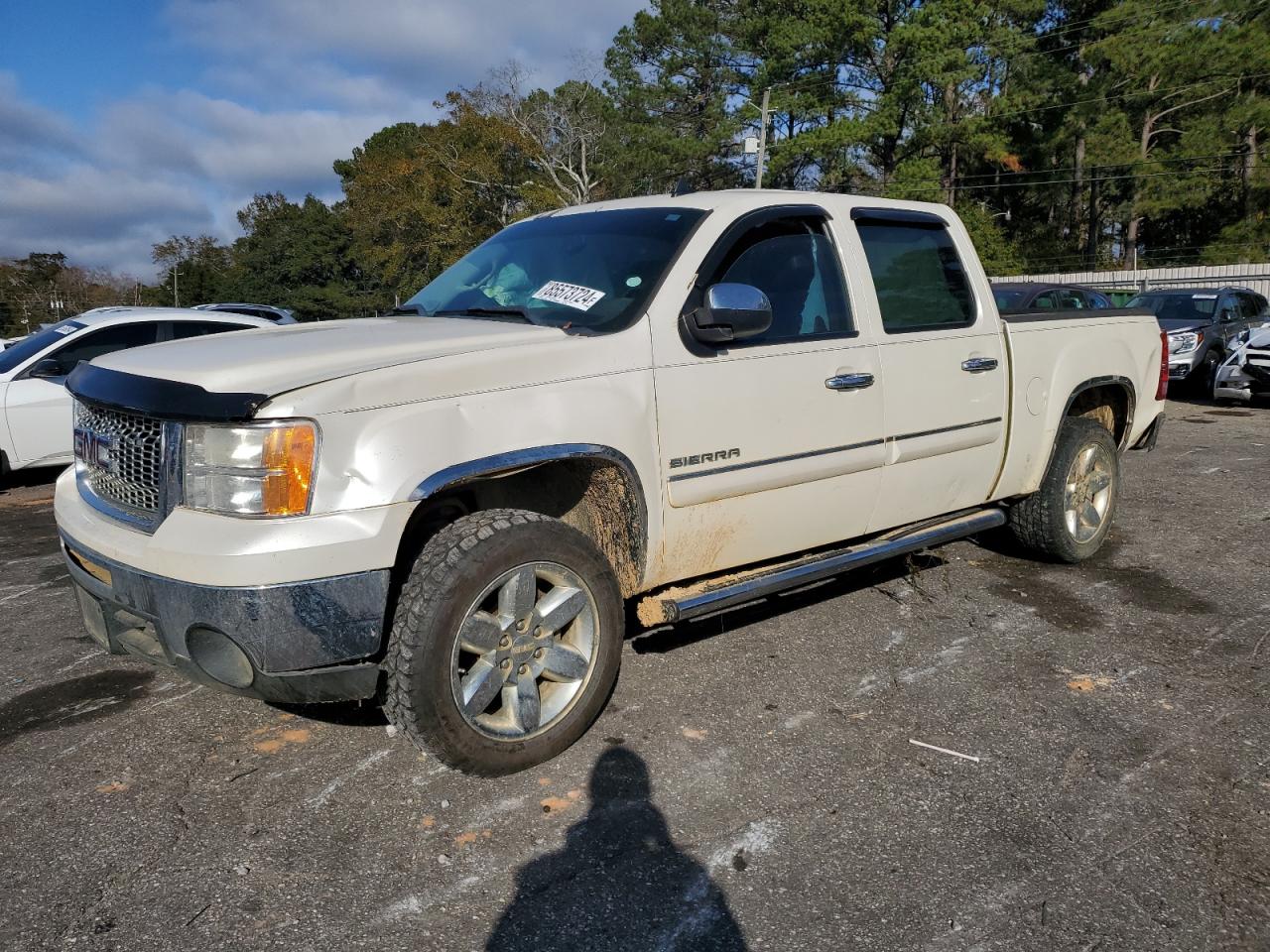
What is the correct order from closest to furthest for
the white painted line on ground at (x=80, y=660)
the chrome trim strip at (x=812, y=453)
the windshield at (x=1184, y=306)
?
1. the chrome trim strip at (x=812, y=453)
2. the white painted line on ground at (x=80, y=660)
3. the windshield at (x=1184, y=306)

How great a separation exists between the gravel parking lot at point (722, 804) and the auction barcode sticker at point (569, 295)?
5.07ft

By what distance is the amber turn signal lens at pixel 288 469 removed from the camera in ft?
8.77

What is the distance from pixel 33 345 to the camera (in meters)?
8.55

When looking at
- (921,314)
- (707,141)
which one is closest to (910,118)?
(707,141)

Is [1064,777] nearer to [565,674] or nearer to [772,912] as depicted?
[772,912]

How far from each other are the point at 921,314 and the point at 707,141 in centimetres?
3909

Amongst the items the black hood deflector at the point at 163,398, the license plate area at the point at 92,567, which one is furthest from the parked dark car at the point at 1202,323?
the license plate area at the point at 92,567

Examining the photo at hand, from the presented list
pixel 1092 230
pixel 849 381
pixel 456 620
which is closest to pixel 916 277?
pixel 849 381

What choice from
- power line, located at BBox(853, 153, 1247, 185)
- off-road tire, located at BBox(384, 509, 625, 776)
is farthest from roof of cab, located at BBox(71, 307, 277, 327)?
power line, located at BBox(853, 153, 1247, 185)

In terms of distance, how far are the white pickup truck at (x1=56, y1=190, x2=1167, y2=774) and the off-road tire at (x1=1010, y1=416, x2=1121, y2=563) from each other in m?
0.38

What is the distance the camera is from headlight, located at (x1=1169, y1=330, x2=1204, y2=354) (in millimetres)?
14898

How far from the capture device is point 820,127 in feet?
122

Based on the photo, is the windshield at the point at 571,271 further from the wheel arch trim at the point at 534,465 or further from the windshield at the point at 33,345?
the windshield at the point at 33,345

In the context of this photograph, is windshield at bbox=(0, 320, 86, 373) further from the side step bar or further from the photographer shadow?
the photographer shadow
